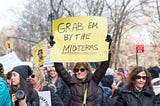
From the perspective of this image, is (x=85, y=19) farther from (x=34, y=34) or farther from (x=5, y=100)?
(x=34, y=34)

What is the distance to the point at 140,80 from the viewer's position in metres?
6.14

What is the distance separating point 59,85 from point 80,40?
7.86 ft

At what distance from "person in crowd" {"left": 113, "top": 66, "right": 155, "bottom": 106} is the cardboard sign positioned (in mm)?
471

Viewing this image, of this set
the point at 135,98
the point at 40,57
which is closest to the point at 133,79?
the point at 135,98

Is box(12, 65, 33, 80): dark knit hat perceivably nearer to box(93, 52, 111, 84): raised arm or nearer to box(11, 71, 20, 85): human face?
box(11, 71, 20, 85): human face

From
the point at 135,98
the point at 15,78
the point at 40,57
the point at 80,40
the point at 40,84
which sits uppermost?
the point at 80,40

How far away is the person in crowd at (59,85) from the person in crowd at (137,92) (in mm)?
828

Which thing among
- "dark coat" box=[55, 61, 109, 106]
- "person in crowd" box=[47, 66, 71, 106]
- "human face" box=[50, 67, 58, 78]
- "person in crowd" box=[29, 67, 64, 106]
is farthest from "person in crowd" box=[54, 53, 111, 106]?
"human face" box=[50, 67, 58, 78]

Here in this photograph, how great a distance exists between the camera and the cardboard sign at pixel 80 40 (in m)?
6.30

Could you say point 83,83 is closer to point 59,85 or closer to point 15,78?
point 15,78

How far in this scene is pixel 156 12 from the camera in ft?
120

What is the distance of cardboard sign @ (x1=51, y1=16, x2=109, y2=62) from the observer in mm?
6305

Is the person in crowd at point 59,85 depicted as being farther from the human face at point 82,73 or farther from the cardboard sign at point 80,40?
the cardboard sign at point 80,40

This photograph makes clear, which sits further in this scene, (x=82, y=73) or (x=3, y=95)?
(x=82, y=73)
